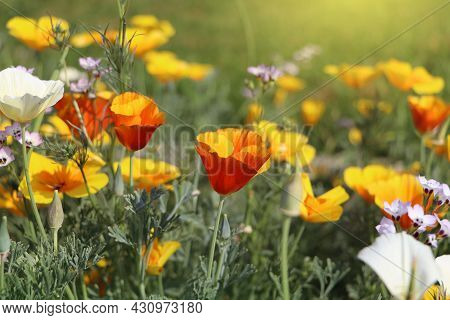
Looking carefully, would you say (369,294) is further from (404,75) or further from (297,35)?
(297,35)

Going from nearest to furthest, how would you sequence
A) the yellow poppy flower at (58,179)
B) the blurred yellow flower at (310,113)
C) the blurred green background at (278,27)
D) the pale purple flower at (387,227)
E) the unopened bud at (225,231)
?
the pale purple flower at (387,227) < the unopened bud at (225,231) < the yellow poppy flower at (58,179) < the blurred yellow flower at (310,113) < the blurred green background at (278,27)

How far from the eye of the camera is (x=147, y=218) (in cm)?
107

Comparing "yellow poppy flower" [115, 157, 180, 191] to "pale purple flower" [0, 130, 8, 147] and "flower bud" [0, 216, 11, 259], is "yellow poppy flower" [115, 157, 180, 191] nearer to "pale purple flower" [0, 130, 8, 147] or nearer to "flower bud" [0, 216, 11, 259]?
"pale purple flower" [0, 130, 8, 147]

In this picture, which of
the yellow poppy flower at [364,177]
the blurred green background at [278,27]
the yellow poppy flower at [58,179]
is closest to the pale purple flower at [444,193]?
the yellow poppy flower at [364,177]

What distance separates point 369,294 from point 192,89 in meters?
1.27

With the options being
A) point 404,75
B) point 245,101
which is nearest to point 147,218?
point 404,75

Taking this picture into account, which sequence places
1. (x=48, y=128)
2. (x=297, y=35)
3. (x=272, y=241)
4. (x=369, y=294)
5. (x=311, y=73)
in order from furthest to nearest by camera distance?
(x=297, y=35) < (x=311, y=73) < (x=48, y=128) < (x=272, y=241) < (x=369, y=294)

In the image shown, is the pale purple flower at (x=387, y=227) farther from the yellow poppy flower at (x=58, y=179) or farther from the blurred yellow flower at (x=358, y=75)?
the blurred yellow flower at (x=358, y=75)

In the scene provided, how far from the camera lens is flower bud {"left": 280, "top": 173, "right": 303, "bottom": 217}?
3.51ft

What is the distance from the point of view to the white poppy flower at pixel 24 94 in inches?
38.1

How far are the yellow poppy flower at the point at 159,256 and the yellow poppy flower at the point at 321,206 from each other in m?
0.23
